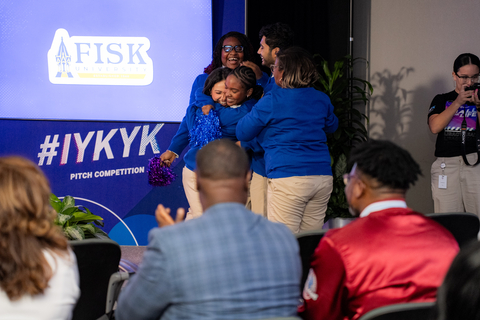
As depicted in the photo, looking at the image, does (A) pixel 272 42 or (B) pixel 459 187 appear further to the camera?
(B) pixel 459 187

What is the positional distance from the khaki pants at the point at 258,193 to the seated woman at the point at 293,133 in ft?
1.12

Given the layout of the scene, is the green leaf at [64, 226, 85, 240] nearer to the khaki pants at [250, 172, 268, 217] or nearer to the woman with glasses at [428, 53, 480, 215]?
the khaki pants at [250, 172, 268, 217]

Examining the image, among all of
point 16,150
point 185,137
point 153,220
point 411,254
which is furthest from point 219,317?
point 16,150

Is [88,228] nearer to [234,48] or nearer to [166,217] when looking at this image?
[166,217]

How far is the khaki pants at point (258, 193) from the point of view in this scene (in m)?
3.24

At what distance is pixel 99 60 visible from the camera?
4.41 meters

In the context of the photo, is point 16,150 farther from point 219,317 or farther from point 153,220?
point 219,317

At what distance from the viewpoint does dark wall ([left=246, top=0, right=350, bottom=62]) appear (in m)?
4.53

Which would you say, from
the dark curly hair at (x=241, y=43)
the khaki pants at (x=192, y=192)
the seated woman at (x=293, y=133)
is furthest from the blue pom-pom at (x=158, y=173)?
the seated woman at (x=293, y=133)

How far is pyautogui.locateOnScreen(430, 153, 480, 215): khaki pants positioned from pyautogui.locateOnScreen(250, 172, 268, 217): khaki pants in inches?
56.5

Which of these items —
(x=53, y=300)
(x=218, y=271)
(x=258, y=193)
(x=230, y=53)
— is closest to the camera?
Answer: (x=218, y=271)

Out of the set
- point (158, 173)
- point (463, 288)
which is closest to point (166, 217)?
point (463, 288)

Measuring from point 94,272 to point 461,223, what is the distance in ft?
5.11

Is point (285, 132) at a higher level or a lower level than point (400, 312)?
higher
